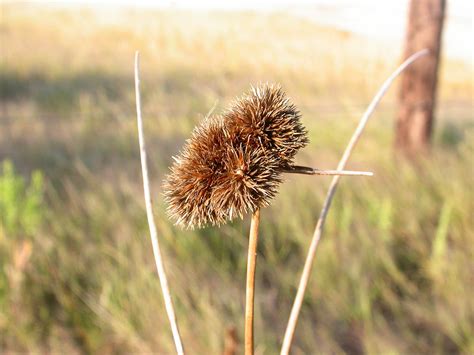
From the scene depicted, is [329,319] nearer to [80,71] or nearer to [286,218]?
[286,218]

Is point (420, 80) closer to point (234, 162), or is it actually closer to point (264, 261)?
point (264, 261)

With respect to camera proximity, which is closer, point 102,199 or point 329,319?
point 329,319

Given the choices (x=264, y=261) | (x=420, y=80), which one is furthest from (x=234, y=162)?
(x=420, y=80)

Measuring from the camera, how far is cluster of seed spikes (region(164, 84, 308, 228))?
1.55ft

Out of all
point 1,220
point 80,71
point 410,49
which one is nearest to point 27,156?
point 1,220

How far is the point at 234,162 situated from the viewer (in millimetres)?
483

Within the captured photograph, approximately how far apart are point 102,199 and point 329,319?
62.0 inches

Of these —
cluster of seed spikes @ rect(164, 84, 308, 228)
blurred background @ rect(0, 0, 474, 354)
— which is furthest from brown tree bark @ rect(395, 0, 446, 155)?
cluster of seed spikes @ rect(164, 84, 308, 228)

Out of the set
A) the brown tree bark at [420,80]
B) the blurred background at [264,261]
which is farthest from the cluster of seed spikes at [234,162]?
the brown tree bark at [420,80]

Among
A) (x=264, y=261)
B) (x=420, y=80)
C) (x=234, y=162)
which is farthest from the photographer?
(x=420, y=80)

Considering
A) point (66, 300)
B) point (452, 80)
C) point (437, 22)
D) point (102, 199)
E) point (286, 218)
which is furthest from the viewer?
point (452, 80)

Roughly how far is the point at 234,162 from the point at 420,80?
3.88 metres

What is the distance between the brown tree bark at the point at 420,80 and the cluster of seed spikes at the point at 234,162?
3696 millimetres

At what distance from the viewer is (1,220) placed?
251 cm
